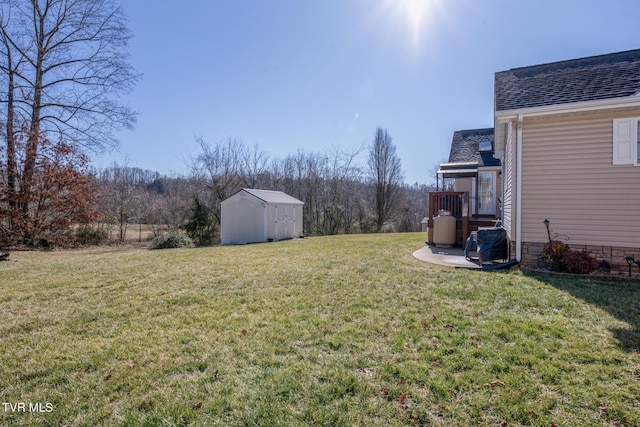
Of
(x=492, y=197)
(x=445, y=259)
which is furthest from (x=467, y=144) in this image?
(x=445, y=259)

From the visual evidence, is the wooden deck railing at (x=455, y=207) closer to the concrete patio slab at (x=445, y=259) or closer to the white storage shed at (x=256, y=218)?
the concrete patio slab at (x=445, y=259)

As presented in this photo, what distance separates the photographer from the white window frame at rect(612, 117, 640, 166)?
5641 mm

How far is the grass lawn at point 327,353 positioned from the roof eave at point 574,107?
3.09 meters

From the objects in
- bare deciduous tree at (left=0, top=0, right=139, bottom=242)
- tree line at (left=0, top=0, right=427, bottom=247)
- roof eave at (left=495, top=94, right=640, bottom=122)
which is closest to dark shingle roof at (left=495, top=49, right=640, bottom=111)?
roof eave at (left=495, top=94, right=640, bottom=122)

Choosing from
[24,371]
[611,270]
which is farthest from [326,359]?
[611,270]

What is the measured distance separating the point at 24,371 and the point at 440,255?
777cm

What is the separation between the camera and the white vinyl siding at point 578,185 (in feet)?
18.8

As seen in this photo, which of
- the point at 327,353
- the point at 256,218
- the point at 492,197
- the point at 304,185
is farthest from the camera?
the point at 304,185

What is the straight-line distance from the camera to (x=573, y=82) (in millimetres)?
6602

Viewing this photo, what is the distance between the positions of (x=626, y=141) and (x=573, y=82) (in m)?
1.71

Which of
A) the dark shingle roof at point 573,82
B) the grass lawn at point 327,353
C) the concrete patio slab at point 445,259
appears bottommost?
the grass lawn at point 327,353

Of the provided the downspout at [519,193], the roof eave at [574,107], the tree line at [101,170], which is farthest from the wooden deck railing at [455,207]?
the tree line at [101,170]

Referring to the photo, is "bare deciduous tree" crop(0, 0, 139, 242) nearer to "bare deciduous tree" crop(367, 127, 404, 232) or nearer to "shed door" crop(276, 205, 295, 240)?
"shed door" crop(276, 205, 295, 240)

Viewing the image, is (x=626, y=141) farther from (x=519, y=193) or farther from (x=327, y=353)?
(x=327, y=353)
